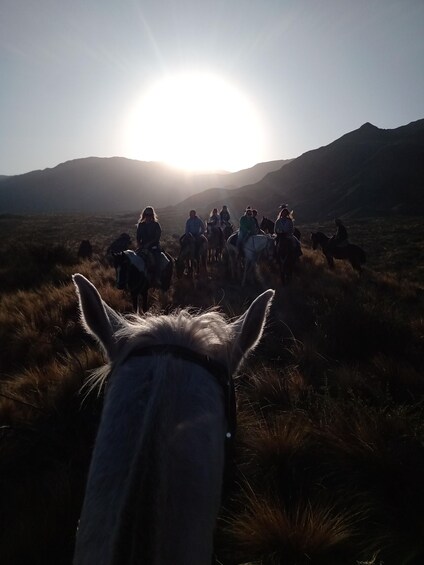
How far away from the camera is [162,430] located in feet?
3.20

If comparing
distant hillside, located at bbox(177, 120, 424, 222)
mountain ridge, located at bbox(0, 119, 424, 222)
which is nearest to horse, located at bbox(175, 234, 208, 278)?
distant hillside, located at bbox(177, 120, 424, 222)

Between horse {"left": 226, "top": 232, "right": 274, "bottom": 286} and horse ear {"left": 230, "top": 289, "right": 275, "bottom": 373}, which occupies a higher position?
horse ear {"left": 230, "top": 289, "right": 275, "bottom": 373}

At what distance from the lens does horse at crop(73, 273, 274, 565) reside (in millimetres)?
837

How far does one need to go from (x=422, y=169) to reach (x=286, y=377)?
89.4m

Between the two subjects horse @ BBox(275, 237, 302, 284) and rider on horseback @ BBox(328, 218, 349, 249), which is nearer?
horse @ BBox(275, 237, 302, 284)

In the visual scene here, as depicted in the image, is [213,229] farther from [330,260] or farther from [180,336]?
[180,336]

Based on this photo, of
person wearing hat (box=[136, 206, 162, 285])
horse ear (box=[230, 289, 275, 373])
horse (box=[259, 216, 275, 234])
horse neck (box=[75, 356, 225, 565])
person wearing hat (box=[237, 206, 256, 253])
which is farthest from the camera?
horse (box=[259, 216, 275, 234])

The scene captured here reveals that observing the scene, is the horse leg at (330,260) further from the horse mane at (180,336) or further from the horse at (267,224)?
the horse mane at (180,336)

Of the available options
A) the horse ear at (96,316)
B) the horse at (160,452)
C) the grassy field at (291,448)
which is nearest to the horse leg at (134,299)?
the grassy field at (291,448)

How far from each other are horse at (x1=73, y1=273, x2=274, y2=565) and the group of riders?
7.25 metres

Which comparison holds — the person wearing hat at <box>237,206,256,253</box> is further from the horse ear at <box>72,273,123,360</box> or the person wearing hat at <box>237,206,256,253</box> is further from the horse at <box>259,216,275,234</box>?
the horse ear at <box>72,273,123,360</box>

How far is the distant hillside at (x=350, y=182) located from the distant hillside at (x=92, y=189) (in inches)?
2289

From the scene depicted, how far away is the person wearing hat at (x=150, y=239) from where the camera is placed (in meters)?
8.48

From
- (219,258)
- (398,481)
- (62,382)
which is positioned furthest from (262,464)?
(219,258)
